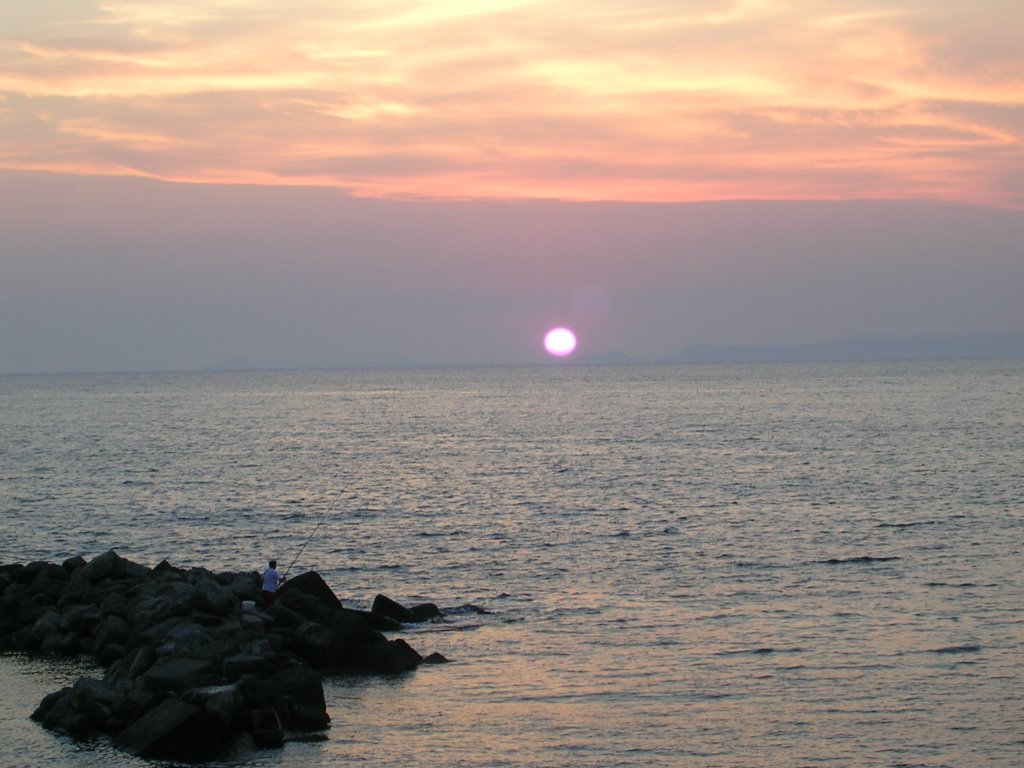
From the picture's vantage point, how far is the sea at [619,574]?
20969 mm

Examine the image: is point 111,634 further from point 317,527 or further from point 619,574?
point 317,527

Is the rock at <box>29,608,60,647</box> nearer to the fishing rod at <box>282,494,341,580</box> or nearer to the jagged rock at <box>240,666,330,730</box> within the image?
the jagged rock at <box>240,666,330,730</box>

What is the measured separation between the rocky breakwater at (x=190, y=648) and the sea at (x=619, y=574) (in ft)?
2.28

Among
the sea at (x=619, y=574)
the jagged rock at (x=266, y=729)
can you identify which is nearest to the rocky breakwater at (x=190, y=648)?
the jagged rock at (x=266, y=729)

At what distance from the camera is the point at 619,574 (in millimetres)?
36344

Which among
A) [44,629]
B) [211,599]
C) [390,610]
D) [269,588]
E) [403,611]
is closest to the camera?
[211,599]

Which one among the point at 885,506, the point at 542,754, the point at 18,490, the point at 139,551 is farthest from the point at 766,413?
the point at 542,754

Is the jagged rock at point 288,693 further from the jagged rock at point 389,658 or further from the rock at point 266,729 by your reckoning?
the jagged rock at point 389,658

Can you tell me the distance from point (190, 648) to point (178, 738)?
4.30 m

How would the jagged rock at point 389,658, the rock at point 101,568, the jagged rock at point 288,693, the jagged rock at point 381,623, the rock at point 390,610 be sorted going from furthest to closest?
the rock at point 101,568, the rock at point 390,610, the jagged rock at point 381,623, the jagged rock at point 389,658, the jagged rock at point 288,693

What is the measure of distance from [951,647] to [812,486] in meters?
34.9

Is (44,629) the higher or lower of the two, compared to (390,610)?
higher

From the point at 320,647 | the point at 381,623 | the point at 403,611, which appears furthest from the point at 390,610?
the point at 320,647

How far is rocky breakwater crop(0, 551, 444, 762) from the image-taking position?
805 inches
